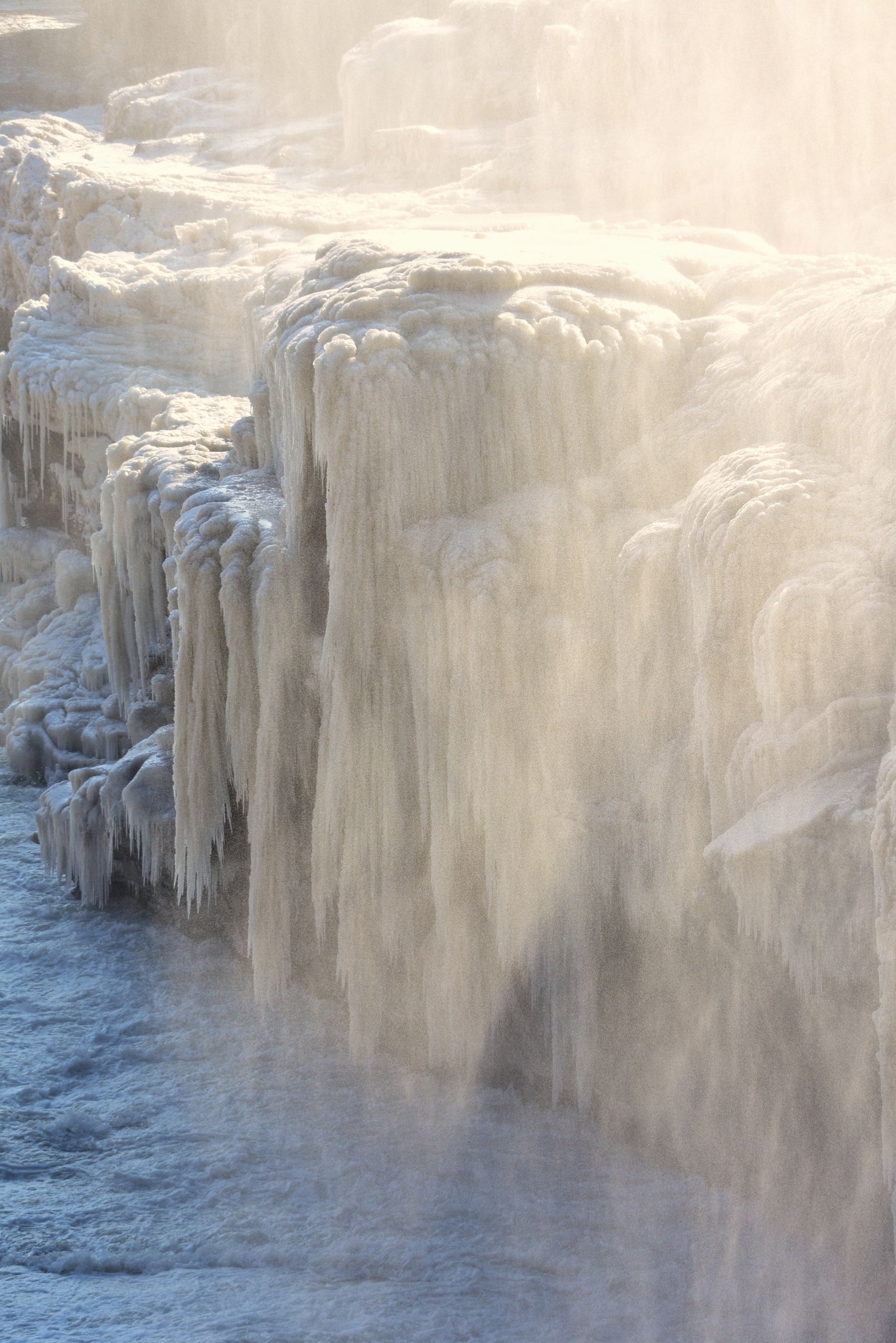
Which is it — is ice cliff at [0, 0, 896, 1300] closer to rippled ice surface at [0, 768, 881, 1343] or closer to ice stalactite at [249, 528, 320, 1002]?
ice stalactite at [249, 528, 320, 1002]

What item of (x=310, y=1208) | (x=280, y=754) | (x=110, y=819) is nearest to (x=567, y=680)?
(x=280, y=754)

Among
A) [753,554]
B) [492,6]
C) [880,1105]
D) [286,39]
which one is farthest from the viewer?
[286,39]

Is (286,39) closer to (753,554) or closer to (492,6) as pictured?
(492,6)

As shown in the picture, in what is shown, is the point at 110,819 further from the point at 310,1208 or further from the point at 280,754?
the point at 310,1208

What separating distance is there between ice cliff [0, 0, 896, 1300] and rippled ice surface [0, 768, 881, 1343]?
1.22 feet

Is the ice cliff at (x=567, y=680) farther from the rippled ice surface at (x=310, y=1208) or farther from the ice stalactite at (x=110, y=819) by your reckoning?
the rippled ice surface at (x=310, y=1208)

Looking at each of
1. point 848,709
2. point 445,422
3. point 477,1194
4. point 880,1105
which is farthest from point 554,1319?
point 445,422

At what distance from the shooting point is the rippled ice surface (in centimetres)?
619

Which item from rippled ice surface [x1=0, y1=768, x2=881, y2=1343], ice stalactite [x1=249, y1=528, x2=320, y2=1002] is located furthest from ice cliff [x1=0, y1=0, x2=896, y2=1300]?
rippled ice surface [x1=0, y1=768, x2=881, y2=1343]

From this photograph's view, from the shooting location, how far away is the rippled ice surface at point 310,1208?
20.3 ft

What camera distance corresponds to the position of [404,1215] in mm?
6922

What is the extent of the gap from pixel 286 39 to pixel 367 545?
77.2ft

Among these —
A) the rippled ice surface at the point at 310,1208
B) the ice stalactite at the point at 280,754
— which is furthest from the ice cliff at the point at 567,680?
the rippled ice surface at the point at 310,1208

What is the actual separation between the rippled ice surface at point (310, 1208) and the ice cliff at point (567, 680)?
37 cm
